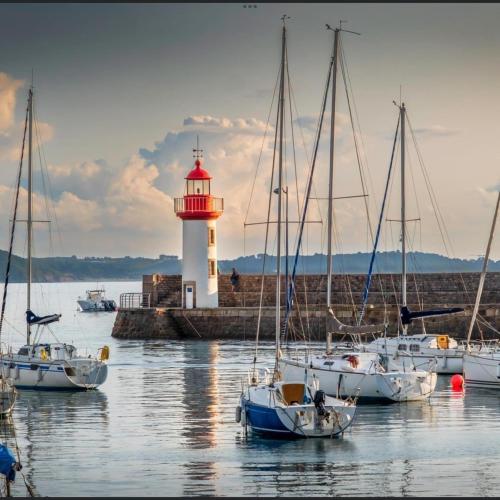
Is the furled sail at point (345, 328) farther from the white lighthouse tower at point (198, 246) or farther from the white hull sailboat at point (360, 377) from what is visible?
the white lighthouse tower at point (198, 246)

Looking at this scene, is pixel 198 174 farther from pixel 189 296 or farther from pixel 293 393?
pixel 293 393

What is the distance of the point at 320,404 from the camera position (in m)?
27.5

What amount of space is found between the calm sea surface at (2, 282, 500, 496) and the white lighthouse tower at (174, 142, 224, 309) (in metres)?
22.1

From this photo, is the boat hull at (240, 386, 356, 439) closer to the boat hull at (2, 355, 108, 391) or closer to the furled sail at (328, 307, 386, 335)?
the furled sail at (328, 307, 386, 335)

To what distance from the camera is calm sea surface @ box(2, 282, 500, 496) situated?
23.7 m

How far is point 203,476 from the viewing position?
965 inches

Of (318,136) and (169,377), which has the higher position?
(318,136)

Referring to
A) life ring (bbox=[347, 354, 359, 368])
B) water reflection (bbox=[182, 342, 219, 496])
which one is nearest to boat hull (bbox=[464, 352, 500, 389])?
life ring (bbox=[347, 354, 359, 368])

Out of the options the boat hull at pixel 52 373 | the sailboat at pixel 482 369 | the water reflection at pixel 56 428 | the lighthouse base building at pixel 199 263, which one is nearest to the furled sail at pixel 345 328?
the sailboat at pixel 482 369

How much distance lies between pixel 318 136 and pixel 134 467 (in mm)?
15971

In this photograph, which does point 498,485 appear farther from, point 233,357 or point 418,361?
point 233,357

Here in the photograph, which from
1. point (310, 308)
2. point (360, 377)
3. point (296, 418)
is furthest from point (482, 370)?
point (310, 308)

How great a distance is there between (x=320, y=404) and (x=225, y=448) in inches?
81.1

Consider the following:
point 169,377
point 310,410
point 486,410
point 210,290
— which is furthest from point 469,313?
point 310,410
